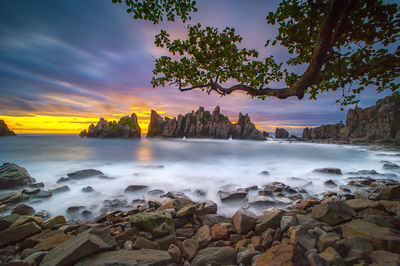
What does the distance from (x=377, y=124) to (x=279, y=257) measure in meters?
85.1

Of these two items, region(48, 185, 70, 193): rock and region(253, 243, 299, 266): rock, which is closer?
region(253, 243, 299, 266): rock

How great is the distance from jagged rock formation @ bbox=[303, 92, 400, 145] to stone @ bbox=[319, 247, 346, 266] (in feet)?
177

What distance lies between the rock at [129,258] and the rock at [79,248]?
10cm

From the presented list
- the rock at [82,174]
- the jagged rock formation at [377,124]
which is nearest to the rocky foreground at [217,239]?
the rock at [82,174]

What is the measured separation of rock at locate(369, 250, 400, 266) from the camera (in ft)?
8.16

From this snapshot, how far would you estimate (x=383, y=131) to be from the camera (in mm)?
55188

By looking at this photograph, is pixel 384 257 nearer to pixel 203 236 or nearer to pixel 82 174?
pixel 203 236

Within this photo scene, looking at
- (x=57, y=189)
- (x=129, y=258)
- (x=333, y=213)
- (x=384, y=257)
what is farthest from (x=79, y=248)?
(x=57, y=189)

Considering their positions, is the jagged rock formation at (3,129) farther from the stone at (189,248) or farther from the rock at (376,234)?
the rock at (376,234)

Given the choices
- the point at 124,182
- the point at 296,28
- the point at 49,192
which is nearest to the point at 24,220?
the point at 49,192

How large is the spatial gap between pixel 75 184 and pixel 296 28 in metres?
12.8

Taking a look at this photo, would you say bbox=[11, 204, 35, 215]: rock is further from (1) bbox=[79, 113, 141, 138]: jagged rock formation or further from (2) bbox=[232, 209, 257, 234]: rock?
(1) bbox=[79, 113, 141, 138]: jagged rock formation

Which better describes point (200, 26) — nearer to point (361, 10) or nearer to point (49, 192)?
point (361, 10)

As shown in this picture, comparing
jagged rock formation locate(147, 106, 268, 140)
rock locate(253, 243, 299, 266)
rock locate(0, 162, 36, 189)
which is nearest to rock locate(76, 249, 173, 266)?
rock locate(253, 243, 299, 266)
